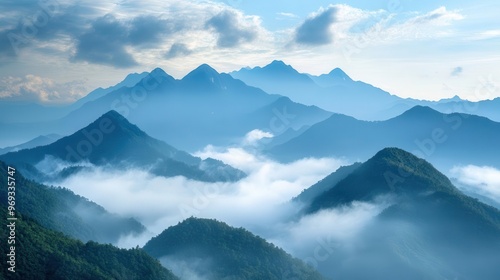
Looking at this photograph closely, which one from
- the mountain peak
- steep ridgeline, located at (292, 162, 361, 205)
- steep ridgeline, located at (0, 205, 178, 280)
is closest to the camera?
steep ridgeline, located at (0, 205, 178, 280)

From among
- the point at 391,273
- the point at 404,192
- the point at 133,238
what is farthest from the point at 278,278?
the point at 133,238

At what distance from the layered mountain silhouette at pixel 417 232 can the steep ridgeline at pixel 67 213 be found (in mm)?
A: 86697

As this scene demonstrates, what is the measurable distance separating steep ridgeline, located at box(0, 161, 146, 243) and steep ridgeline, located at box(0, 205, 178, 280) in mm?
45260

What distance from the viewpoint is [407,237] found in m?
131

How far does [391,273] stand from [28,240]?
93.9 m

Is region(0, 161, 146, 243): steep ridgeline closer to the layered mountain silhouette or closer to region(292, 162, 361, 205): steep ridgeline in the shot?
region(292, 162, 361, 205): steep ridgeline

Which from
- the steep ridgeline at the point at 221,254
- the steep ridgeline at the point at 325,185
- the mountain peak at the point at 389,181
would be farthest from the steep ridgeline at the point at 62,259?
the steep ridgeline at the point at 325,185

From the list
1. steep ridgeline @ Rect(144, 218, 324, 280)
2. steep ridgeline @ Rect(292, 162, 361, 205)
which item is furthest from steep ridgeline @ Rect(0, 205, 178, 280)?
steep ridgeline @ Rect(292, 162, 361, 205)

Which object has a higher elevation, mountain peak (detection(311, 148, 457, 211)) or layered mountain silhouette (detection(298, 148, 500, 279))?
mountain peak (detection(311, 148, 457, 211))

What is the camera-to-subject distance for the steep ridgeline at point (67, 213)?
140 metres

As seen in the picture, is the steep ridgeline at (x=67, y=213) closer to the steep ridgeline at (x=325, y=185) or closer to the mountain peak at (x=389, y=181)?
the steep ridgeline at (x=325, y=185)

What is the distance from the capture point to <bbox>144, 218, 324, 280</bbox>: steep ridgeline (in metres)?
103

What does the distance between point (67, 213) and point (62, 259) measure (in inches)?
3469

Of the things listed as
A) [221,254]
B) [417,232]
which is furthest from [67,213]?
[417,232]
